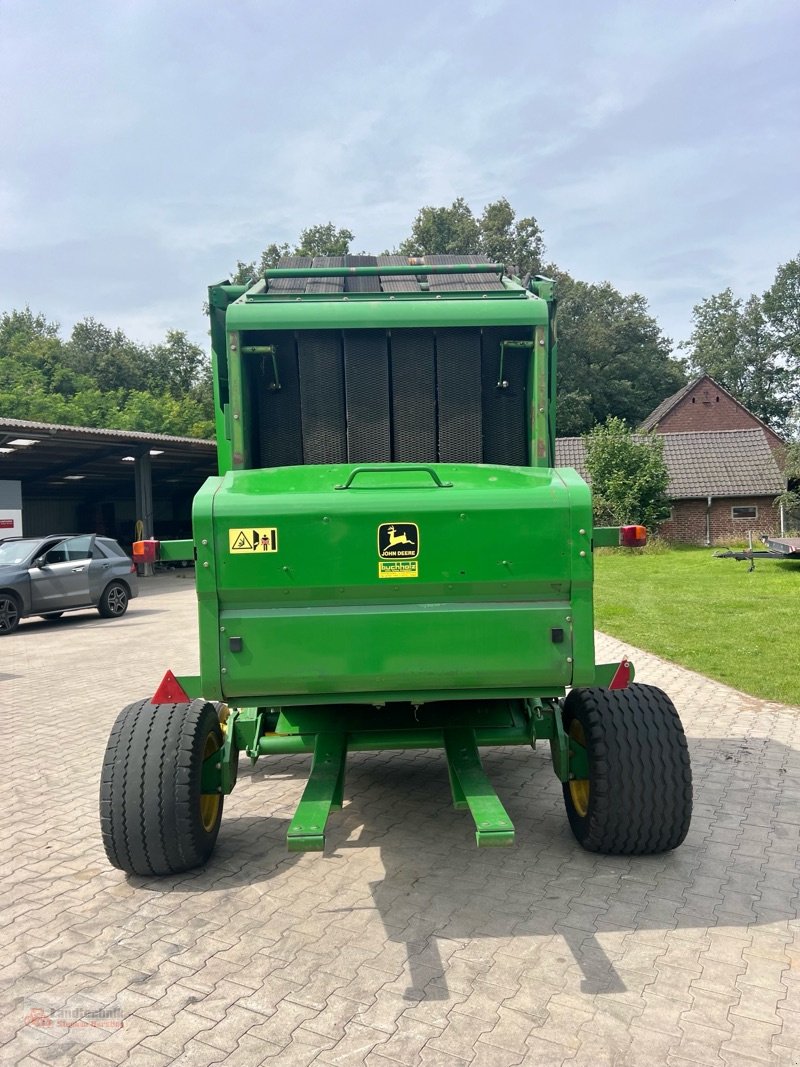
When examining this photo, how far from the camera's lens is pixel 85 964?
3.37 m

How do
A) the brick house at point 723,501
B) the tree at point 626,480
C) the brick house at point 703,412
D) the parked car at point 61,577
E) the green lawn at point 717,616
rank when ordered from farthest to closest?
the brick house at point 703,412 < the brick house at point 723,501 < the tree at point 626,480 < the parked car at point 61,577 < the green lawn at point 717,616

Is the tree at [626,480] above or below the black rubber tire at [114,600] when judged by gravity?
above

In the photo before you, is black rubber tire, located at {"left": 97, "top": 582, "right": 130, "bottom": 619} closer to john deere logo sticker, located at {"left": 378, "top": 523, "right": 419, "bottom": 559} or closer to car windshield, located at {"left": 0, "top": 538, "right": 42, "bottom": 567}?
car windshield, located at {"left": 0, "top": 538, "right": 42, "bottom": 567}

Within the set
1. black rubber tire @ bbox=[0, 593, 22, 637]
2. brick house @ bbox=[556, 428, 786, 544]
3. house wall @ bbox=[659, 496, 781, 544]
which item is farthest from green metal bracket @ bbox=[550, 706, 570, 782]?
house wall @ bbox=[659, 496, 781, 544]

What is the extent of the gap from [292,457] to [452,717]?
1.65m

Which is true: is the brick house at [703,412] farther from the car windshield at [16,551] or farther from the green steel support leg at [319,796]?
the green steel support leg at [319,796]

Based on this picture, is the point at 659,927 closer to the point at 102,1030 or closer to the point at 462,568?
the point at 462,568

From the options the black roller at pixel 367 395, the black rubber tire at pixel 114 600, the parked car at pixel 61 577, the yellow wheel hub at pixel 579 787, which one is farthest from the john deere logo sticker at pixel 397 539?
the black rubber tire at pixel 114 600

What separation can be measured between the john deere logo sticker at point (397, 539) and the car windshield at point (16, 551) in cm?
1311

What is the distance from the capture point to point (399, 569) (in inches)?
135

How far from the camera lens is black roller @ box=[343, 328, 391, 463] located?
434 cm

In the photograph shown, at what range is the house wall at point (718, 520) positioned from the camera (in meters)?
33.6

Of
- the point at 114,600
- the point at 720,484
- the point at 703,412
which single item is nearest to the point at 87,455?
the point at 114,600

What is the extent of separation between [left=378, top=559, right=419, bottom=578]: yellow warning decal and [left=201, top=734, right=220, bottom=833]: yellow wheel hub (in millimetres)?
1570
